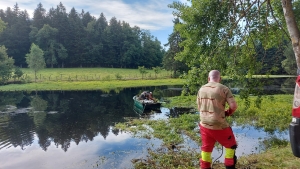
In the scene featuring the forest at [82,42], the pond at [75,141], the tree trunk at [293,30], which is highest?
the forest at [82,42]

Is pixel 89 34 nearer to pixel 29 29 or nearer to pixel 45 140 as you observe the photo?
pixel 29 29

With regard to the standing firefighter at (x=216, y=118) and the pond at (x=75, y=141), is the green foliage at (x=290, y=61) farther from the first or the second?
the standing firefighter at (x=216, y=118)

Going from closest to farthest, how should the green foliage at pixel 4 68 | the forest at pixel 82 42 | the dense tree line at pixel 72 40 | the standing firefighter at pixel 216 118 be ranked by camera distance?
the standing firefighter at pixel 216 118 < the green foliage at pixel 4 68 < the forest at pixel 82 42 < the dense tree line at pixel 72 40

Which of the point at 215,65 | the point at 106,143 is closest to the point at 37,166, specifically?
the point at 106,143

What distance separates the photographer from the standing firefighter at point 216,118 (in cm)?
488

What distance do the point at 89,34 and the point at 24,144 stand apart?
8082 centimetres

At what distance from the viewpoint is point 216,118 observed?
16.0ft

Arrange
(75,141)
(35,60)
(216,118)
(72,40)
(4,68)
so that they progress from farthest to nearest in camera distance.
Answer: (72,40) < (35,60) < (4,68) < (75,141) < (216,118)

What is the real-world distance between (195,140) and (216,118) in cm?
759

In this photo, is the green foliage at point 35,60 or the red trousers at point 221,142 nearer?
the red trousers at point 221,142

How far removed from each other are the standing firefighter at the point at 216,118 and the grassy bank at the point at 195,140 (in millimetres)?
2102

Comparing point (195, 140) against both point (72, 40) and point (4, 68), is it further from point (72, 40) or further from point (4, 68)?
point (72, 40)

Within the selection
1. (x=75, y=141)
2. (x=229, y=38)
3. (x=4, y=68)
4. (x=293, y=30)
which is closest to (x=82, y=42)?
(x=4, y=68)

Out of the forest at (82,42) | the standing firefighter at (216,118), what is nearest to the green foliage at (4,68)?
the forest at (82,42)
